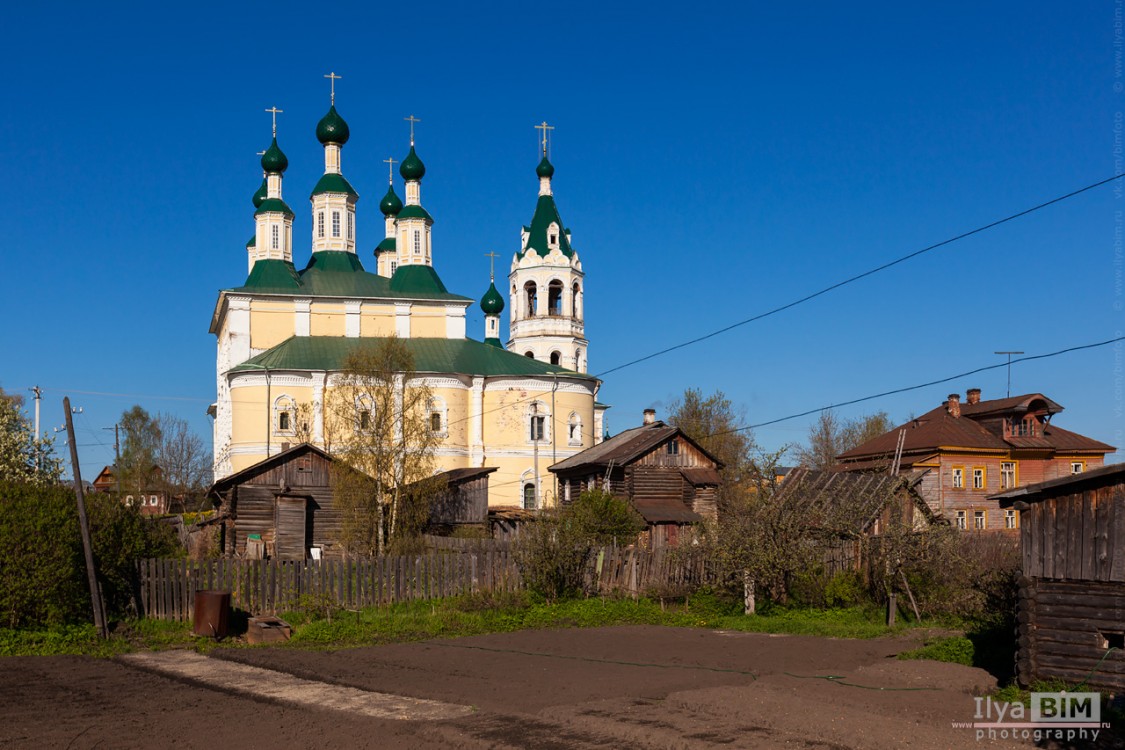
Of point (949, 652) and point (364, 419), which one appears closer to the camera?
point (949, 652)

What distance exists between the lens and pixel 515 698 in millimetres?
13508

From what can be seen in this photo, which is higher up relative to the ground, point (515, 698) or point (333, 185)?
point (333, 185)

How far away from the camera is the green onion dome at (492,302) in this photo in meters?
69.7

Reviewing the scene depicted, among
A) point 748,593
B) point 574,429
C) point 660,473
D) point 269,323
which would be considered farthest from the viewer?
point 269,323

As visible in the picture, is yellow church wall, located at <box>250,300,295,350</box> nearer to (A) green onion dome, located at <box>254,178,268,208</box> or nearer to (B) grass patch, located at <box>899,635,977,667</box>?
(A) green onion dome, located at <box>254,178,268,208</box>

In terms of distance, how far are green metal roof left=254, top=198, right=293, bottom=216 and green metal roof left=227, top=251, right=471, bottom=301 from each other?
2.62 metres

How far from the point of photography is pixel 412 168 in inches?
2357

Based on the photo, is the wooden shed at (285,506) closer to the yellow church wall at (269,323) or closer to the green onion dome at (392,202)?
the yellow church wall at (269,323)

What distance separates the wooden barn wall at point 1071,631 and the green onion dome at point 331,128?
50.8 meters

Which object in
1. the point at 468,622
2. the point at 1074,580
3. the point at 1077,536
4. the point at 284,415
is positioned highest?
the point at 284,415

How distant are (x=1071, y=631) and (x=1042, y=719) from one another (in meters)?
1.70

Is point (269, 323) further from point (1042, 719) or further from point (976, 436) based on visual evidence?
point (1042, 719)

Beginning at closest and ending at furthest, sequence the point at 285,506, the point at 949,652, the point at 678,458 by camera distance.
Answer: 1. the point at 949,652
2. the point at 285,506
3. the point at 678,458

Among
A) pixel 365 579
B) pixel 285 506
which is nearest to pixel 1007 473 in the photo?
pixel 285 506
